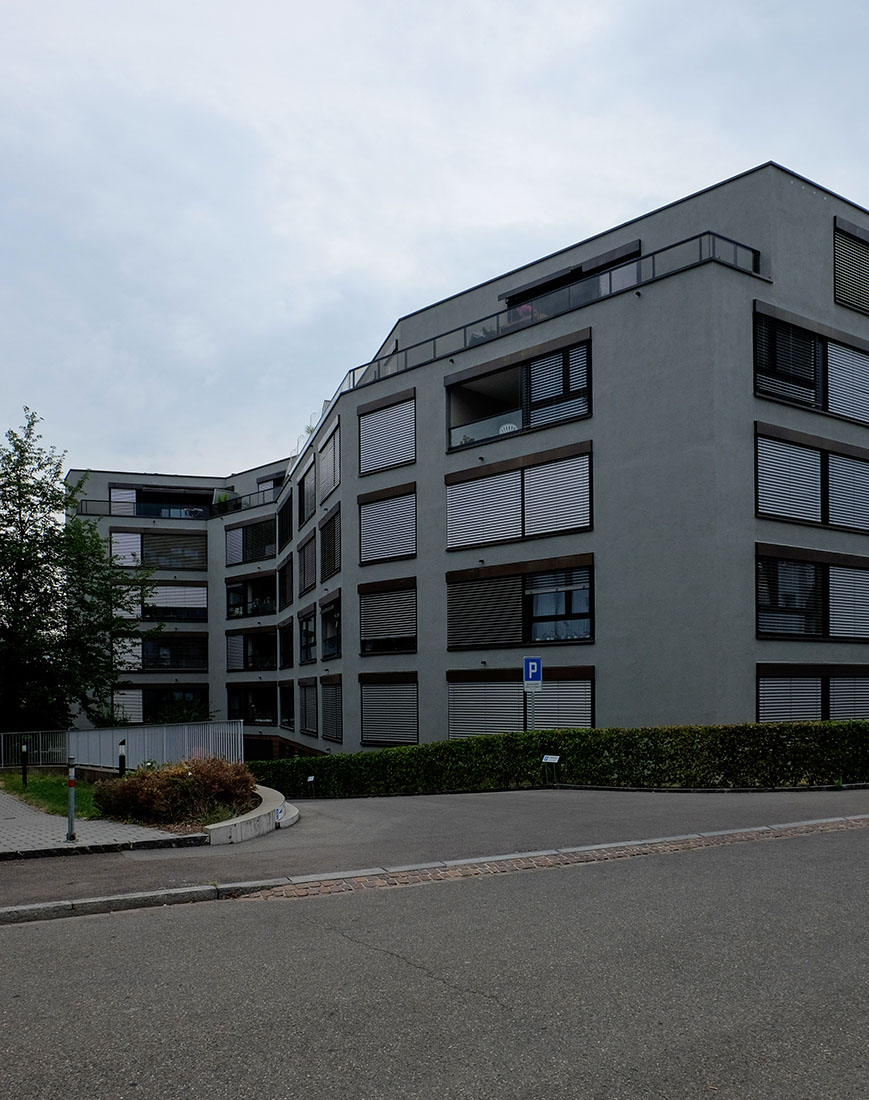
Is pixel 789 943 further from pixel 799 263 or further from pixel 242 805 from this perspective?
pixel 799 263

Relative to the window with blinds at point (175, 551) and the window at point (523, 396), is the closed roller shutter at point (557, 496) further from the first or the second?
the window with blinds at point (175, 551)

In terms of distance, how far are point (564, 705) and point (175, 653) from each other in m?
32.3

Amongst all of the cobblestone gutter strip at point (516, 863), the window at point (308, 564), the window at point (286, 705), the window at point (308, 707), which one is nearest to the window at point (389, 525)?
the window at point (308, 564)

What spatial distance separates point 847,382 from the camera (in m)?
25.7

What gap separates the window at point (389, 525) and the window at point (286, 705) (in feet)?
46.0

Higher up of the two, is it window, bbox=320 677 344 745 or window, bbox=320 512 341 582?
window, bbox=320 512 341 582

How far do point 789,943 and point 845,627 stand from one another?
20.3 metres

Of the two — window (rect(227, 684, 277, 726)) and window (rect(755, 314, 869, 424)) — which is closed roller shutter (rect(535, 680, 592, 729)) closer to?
window (rect(755, 314, 869, 424))

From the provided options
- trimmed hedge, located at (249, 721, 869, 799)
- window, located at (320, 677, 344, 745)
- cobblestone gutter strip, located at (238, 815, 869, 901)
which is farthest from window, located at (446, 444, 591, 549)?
cobblestone gutter strip, located at (238, 815, 869, 901)

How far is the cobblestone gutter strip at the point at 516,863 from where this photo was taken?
877 cm

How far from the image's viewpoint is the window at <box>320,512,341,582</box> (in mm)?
33531

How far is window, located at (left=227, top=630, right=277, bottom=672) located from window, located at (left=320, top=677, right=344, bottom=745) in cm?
1412

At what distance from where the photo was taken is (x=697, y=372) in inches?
897

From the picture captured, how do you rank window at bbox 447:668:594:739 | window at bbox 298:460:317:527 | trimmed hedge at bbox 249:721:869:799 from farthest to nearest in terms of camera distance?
window at bbox 298:460:317:527 < window at bbox 447:668:594:739 < trimmed hedge at bbox 249:721:869:799
